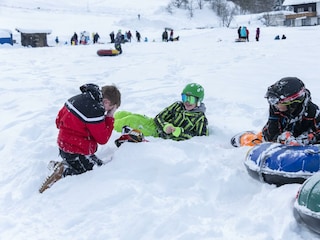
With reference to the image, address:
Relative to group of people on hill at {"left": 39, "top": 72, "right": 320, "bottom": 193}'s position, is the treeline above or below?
above

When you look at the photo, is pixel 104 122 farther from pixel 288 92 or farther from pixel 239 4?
pixel 239 4

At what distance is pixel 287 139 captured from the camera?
3459 millimetres

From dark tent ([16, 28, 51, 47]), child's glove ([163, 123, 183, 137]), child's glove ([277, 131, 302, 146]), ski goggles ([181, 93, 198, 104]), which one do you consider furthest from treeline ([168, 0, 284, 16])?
child's glove ([277, 131, 302, 146])

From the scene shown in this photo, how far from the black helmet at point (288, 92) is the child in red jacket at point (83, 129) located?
146 centimetres

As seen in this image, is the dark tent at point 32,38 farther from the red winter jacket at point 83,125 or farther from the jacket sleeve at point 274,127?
the jacket sleeve at point 274,127

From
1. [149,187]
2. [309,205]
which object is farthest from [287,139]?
[149,187]

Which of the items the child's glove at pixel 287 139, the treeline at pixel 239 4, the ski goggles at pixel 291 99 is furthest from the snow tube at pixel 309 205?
the treeline at pixel 239 4

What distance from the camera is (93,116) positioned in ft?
11.2

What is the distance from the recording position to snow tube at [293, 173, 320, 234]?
2.30m

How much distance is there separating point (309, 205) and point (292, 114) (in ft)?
4.60

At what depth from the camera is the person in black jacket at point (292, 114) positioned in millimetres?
3383

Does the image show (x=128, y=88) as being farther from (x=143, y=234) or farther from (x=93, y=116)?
(x=143, y=234)

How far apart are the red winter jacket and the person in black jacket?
1492mm

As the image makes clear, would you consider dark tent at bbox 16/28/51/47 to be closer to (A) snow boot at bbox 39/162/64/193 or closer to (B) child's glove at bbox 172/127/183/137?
(B) child's glove at bbox 172/127/183/137
